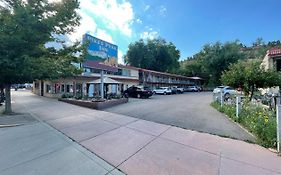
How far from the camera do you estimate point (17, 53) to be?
1159 centimetres

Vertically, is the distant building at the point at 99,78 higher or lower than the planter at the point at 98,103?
higher

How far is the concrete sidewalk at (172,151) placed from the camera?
4.82 metres

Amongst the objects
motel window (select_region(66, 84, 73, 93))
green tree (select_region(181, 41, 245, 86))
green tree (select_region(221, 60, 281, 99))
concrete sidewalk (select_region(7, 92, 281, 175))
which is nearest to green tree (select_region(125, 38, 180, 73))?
green tree (select_region(181, 41, 245, 86))

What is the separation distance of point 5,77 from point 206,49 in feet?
173

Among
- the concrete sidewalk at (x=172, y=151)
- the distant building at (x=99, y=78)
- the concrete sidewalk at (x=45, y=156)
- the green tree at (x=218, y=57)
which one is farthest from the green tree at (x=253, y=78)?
the green tree at (x=218, y=57)

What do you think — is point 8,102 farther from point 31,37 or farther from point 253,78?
point 253,78

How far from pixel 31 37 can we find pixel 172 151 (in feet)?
32.7

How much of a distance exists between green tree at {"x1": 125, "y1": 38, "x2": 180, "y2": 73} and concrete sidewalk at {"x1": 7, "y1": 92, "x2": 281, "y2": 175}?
157 feet

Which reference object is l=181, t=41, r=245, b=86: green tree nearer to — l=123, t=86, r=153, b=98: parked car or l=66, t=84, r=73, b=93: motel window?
l=123, t=86, r=153, b=98: parked car

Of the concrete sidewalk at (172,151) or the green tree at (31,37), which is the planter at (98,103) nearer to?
the green tree at (31,37)

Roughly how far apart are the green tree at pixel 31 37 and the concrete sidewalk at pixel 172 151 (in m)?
5.12

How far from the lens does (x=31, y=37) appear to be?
11.6 metres

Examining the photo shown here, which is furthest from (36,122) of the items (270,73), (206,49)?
(206,49)

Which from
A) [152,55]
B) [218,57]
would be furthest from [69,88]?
[218,57]
